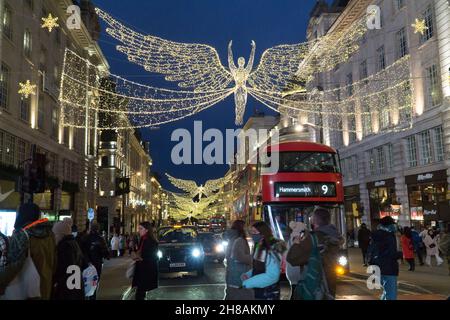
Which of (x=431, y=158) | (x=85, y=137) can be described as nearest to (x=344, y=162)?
(x=431, y=158)

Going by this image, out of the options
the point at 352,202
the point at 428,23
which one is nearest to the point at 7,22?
the point at 428,23

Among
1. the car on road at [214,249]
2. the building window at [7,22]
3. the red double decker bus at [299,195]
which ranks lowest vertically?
the car on road at [214,249]

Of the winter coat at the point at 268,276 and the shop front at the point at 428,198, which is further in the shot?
the shop front at the point at 428,198

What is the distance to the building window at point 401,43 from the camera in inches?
1193

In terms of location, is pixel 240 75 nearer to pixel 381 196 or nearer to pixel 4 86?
pixel 4 86

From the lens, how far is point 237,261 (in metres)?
6.43

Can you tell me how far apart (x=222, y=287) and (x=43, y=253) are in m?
9.39

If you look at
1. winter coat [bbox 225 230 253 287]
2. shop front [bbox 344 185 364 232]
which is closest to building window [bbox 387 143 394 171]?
shop front [bbox 344 185 364 232]

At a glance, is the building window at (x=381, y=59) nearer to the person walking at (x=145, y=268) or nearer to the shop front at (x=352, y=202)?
the shop front at (x=352, y=202)

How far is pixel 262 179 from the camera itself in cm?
1579

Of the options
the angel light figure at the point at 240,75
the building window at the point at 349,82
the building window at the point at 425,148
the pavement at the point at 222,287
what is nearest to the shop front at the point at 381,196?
the building window at the point at 425,148

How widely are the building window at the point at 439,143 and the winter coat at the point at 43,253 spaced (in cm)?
2541

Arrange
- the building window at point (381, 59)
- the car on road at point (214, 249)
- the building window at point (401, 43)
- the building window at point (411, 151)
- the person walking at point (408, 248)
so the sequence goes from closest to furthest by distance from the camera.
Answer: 1. the person walking at point (408, 248)
2. the car on road at point (214, 249)
3. the building window at point (411, 151)
4. the building window at point (401, 43)
5. the building window at point (381, 59)

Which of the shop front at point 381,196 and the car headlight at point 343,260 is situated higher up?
the shop front at point 381,196
